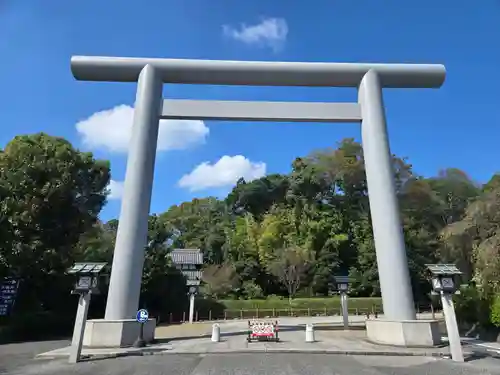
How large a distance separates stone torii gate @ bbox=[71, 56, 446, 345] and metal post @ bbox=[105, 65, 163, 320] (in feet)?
0.10

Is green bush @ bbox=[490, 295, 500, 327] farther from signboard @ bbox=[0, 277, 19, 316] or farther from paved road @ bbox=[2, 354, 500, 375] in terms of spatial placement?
signboard @ bbox=[0, 277, 19, 316]

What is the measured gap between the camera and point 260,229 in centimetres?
4125

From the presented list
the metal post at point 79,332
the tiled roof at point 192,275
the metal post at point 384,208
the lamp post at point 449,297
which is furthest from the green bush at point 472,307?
the tiled roof at point 192,275

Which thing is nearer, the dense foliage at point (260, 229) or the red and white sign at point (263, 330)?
the red and white sign at point (263, 330)

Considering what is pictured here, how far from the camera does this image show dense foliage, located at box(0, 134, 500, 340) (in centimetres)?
1680

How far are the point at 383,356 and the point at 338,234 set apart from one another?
3116cm

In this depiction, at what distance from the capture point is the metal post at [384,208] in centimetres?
1138

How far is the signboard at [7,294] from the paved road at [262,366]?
783 centimetres

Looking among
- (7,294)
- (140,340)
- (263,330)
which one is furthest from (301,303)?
(140,340)

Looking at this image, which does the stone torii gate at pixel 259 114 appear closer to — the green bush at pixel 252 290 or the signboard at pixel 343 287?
the signboard at pixel 343 287

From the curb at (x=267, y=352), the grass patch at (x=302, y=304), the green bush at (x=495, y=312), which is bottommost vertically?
the curb at (x=267, y=352)

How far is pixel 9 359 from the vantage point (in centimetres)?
963

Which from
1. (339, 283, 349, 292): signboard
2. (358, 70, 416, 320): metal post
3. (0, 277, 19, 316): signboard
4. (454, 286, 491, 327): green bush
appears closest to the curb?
(358, 70, 416, 320): metal post

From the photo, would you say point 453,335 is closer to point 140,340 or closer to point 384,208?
point 384,208
